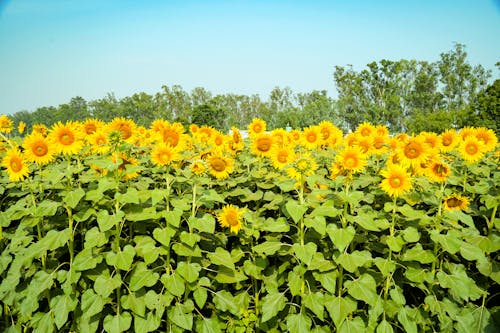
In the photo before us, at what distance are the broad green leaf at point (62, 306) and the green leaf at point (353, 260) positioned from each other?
1.85m

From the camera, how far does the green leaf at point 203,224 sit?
2395 mm

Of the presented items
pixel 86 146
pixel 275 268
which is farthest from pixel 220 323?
pixel 86 146

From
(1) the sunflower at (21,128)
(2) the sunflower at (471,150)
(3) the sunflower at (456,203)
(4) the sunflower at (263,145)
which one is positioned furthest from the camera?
(1) the sunflower at (21,128)

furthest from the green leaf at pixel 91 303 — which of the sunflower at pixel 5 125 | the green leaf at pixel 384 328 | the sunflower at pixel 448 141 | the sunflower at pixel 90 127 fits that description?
the sunflower at pixel 448 141

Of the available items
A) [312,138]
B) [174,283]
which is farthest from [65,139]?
[312,138]

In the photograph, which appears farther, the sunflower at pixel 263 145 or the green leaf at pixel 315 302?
the sunflower at pixel 263 145

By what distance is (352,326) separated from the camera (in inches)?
96.9

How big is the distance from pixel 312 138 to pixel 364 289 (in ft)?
7.07

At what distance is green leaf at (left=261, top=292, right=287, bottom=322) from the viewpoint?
2465 mm

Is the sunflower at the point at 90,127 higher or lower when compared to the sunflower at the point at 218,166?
higher

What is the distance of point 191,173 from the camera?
2656mm

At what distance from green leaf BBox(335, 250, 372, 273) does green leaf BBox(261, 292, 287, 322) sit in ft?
1.65

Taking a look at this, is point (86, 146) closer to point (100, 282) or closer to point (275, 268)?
point (100, 282)

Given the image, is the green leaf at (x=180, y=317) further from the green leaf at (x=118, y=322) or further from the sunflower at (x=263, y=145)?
the sunflower at (x=263, y=145)
